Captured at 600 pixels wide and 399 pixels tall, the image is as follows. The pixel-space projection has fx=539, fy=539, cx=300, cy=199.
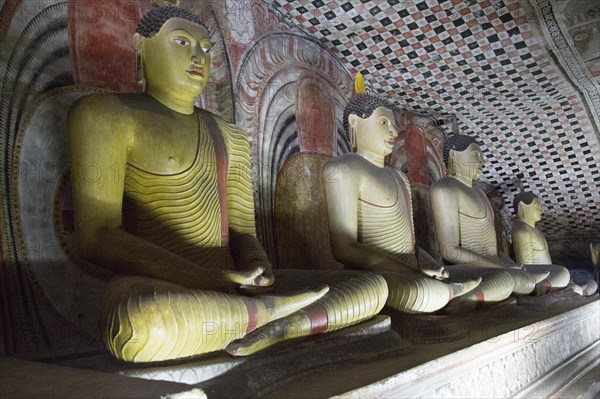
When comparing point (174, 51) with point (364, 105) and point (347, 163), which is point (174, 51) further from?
point (364, 105)

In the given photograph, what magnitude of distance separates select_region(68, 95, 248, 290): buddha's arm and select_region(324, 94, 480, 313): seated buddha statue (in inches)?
41.6

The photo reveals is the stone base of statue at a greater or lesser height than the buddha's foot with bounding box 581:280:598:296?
greater

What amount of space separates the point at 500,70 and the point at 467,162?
935mm

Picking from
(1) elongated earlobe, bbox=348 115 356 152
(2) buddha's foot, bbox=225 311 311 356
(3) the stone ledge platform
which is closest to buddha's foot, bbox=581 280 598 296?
(3) the stone ledge platform

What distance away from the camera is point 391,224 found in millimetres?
3242

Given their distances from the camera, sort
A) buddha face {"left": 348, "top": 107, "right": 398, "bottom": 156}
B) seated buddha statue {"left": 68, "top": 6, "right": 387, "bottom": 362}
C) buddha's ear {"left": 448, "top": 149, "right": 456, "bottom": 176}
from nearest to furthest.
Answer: seated buddha statue {"left": 68, "top": 6, "right": 387, "bottom": 362}
buddha face {"left": 348, "top": 107, "right": 398, "bottom": 156}
buddha's ear {"left": 448, "top": 149, "right": 456, "bottom": 176}

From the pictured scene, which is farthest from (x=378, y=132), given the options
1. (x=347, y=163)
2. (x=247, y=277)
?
(x=247, y=277)

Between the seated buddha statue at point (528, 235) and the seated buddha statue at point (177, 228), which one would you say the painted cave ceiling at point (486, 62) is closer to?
the seated buddha statue at point (177, 228)

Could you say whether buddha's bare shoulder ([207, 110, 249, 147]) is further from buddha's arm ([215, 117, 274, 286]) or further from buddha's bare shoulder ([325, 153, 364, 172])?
buddha's bare shoulder ([325, 153, 364, 172])

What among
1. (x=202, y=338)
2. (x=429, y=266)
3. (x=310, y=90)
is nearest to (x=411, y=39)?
(x=310, y=90)

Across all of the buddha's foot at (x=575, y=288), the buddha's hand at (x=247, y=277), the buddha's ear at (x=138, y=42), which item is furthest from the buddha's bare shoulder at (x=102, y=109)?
the buddha's foot at (x=575, y=288)

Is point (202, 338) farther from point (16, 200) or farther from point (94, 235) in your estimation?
point (16, 200)

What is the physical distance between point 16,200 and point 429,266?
1.95 meters

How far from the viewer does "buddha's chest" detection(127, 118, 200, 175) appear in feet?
7.07
